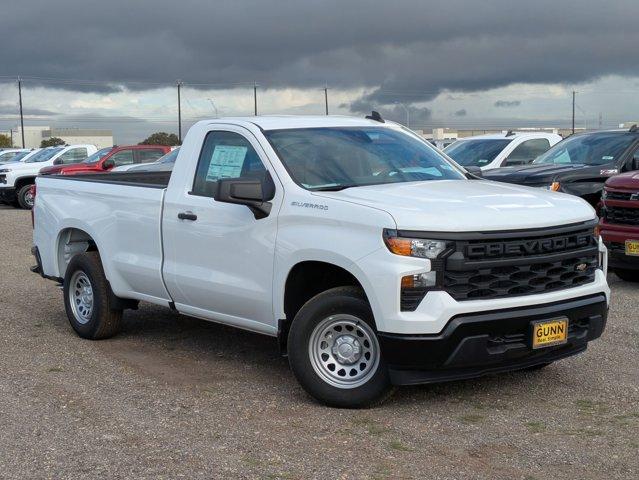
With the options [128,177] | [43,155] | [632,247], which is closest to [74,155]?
[43,155]

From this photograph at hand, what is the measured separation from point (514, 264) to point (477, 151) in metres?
11.6

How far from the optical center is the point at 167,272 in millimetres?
7434

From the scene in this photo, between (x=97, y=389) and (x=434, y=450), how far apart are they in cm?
266

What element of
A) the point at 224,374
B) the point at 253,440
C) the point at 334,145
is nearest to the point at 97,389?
the point at 224,374

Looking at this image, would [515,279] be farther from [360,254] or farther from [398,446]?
[398,446]

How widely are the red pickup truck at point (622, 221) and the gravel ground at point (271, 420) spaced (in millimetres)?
2230

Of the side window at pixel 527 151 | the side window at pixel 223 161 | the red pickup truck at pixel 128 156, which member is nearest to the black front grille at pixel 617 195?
the side window at pixel 223 161

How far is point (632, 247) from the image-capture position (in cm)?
1048

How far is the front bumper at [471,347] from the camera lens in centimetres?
568

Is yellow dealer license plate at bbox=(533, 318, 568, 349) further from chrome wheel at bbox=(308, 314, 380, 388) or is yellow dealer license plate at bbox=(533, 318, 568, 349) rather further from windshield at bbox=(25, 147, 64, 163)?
windshield at bbox=(25, 147, 64, 163)

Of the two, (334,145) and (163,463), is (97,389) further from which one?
(334,145)

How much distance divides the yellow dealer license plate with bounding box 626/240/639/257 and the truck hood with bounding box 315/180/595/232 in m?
4.21

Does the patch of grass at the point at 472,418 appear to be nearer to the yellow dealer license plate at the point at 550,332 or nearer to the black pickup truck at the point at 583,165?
the yellow dealer license plate at the point at 550,332

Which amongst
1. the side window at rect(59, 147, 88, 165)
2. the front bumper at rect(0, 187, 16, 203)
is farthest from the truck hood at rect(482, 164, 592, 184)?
the side window at rect(59, 147, 88, 165)
